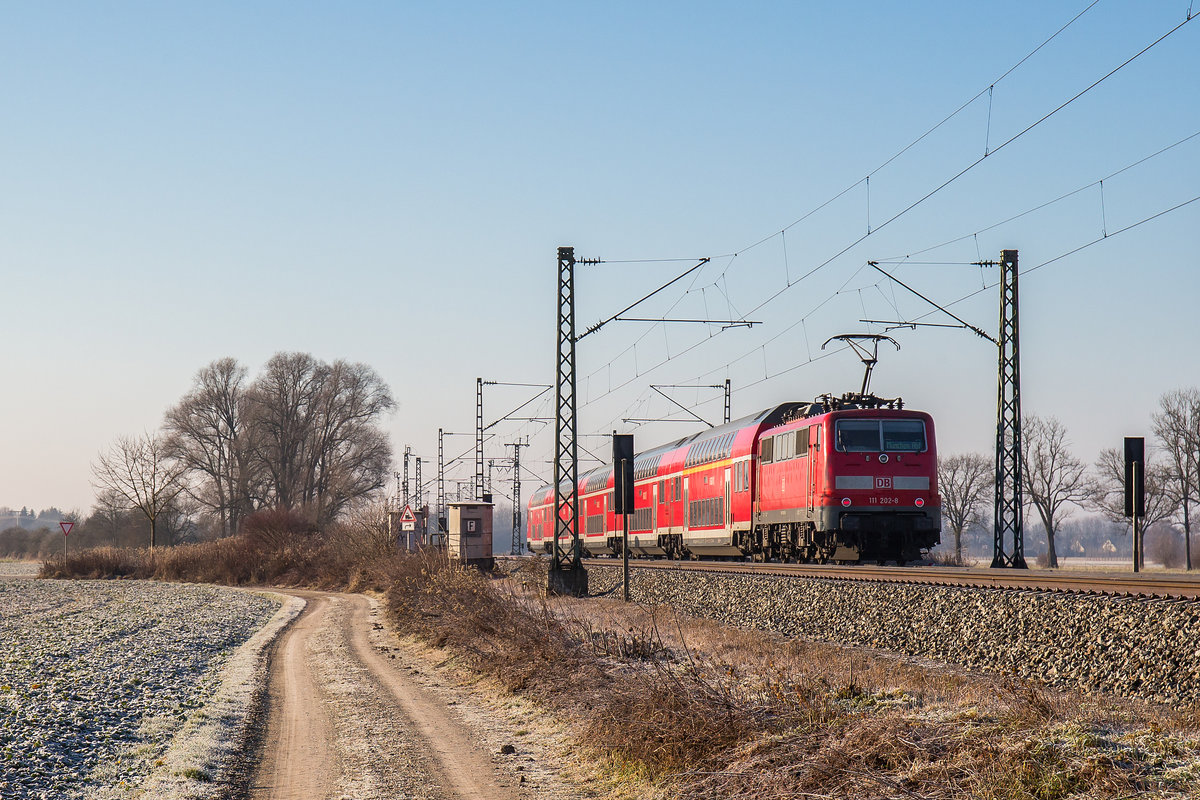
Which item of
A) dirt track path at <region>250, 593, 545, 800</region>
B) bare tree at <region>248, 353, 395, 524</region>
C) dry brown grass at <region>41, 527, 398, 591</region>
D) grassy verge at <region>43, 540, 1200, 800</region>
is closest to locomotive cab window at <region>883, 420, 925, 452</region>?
grassy verge at <region>43, 540, 1200, 800</region>

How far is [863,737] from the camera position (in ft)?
23.5

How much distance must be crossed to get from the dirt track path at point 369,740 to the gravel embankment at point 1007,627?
5.89m

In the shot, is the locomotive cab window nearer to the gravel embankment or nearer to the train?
the train

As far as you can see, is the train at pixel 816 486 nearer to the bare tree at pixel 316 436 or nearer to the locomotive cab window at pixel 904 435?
the locomotive cab window at pixel 904 435

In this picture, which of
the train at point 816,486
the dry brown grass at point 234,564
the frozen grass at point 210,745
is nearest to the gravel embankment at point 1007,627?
the train at point 816,486

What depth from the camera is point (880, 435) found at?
23797 mm

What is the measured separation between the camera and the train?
2362 cm

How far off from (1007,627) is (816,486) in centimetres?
1123

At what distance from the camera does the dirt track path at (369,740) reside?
368 inches

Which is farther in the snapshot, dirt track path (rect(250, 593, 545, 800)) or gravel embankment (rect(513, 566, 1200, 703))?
gravel embankment (rect(513, 566, 1200, 703))

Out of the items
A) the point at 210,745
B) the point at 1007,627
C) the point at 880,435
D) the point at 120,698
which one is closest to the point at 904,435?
the point at 880,435

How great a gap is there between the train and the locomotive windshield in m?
0.02

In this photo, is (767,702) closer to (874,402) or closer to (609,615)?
(609,615)

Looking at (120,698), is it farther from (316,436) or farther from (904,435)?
(316,436)
